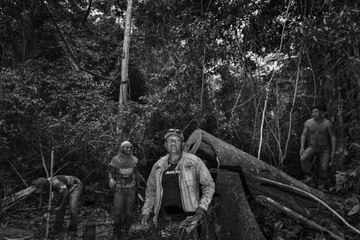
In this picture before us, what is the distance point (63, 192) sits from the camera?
6637 mm

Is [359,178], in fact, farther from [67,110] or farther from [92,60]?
[92,60]

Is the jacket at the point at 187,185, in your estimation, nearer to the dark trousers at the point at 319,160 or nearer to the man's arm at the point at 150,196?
the man's arm at the point at 150,196

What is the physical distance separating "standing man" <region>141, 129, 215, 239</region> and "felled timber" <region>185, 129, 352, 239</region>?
54.8 inches

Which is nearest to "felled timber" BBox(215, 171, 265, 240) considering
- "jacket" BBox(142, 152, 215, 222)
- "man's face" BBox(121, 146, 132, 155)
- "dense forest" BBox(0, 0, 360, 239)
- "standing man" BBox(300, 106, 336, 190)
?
"jacket" BBox(142, 152, 215, 222)

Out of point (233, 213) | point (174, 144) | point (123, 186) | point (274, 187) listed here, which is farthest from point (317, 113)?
point (174, 144)

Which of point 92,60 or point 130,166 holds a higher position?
point 92,60

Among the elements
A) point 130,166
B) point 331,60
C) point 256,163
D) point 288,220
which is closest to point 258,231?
point 288,220

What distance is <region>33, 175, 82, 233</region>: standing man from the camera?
6.60m

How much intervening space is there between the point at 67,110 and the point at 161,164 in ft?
33.5

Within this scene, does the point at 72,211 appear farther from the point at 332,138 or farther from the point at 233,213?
the point at 332,138

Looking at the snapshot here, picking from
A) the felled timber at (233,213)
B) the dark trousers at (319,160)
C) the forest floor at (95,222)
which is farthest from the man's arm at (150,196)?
the dark trousers at (319,160)

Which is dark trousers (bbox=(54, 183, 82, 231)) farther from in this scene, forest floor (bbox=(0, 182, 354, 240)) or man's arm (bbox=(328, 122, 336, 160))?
man's arm (bbox=(328, 122, 336, 160))

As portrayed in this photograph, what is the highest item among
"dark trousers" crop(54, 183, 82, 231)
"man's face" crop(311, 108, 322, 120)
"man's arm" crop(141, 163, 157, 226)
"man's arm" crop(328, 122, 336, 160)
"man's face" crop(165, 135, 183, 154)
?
"man's face" crop(311, 108, 322, 120)

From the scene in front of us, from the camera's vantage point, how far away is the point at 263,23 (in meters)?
9.77
